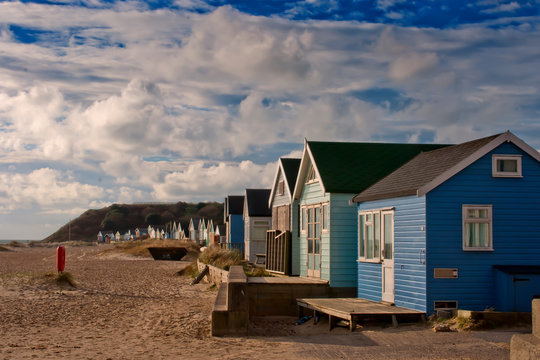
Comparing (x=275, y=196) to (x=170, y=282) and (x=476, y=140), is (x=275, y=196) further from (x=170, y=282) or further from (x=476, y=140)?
(x=476, y=140)

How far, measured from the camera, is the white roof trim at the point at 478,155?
1478 centimetres

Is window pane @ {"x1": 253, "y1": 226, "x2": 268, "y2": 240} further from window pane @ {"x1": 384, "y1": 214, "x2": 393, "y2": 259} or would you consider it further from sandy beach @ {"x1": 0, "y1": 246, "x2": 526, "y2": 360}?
window pane @ {"x1": 384, "y1": 214, "x2": 393, "y2": 259}

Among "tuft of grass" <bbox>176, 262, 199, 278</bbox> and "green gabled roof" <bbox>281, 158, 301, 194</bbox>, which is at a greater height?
"green gabled roof" <bbox>281, 158, 301, 194</bbox>

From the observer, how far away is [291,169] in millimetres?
25562

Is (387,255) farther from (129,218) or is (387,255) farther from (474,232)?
(129,218)

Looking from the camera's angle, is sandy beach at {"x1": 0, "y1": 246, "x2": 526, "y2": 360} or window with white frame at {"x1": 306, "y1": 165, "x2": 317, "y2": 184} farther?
window with white frame at {"x1": 306, "y1": 165, "x2": 317, "y2": 184}

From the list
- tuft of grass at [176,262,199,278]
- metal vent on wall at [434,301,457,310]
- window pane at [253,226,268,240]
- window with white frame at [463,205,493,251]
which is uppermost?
window with white frame at [463,205,493,251]

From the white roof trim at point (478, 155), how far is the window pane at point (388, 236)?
1.97 m

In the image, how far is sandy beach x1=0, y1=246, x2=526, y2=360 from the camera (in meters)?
11.5

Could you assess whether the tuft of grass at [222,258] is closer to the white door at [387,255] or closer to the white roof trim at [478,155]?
the white door at [387,255]

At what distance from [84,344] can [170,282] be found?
1603 cm

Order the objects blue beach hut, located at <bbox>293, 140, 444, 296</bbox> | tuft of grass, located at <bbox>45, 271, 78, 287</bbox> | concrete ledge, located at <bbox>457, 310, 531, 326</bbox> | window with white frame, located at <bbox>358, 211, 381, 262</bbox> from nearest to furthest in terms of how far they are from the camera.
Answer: concrete ledge, located at <bbox>457, 310, 531, 326</bbox> → window with white frame, located at <bbox>358, 211, 381, 262</bbox> → blue beach hut, located at <bbox>293, 140, 444, 296</bbox> → tuft of grass, located at <bbox>45, 271, 78, 287</bbox>

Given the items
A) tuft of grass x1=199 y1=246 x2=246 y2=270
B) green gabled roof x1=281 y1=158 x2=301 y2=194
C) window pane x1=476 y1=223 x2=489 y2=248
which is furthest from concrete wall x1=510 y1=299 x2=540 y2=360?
tuft of grass x1=199 y1=246 x2=246 y2=270

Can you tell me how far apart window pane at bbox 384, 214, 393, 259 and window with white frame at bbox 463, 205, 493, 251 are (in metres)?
2.17
